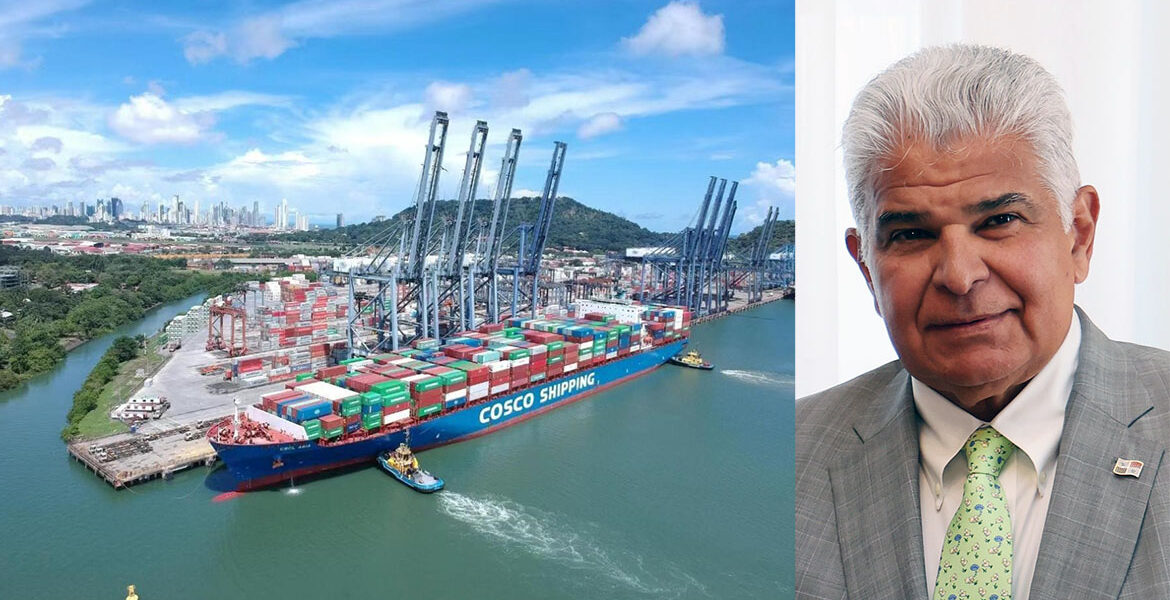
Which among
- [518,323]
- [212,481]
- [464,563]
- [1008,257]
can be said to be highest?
[1008,257]

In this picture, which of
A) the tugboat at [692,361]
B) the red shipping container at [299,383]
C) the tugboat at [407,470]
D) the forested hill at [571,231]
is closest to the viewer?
the forested hill at [571,231]

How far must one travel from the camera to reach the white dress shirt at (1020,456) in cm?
92

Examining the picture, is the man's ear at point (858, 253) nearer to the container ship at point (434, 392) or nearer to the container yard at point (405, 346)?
the container yard at point (405, 346)

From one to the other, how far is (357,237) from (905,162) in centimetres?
468

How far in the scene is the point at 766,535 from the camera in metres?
4.14

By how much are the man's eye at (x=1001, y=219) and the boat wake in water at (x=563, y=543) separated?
130 inches

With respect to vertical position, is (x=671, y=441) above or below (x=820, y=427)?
below

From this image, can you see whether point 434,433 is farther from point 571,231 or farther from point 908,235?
point 908,235

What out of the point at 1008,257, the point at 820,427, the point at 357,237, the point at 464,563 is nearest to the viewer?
the point at 1008,257

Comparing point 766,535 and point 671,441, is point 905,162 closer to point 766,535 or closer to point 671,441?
point 766,535

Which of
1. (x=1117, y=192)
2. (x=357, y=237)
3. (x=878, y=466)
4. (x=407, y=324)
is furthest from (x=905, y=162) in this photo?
(x=407, y=324)

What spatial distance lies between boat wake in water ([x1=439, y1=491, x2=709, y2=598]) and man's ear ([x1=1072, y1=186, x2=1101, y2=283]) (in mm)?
3250

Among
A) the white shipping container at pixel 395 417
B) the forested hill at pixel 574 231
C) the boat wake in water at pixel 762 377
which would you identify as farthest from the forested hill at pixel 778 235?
the white shipping container at pixel 395 417

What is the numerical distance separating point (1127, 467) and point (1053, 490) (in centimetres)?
9
